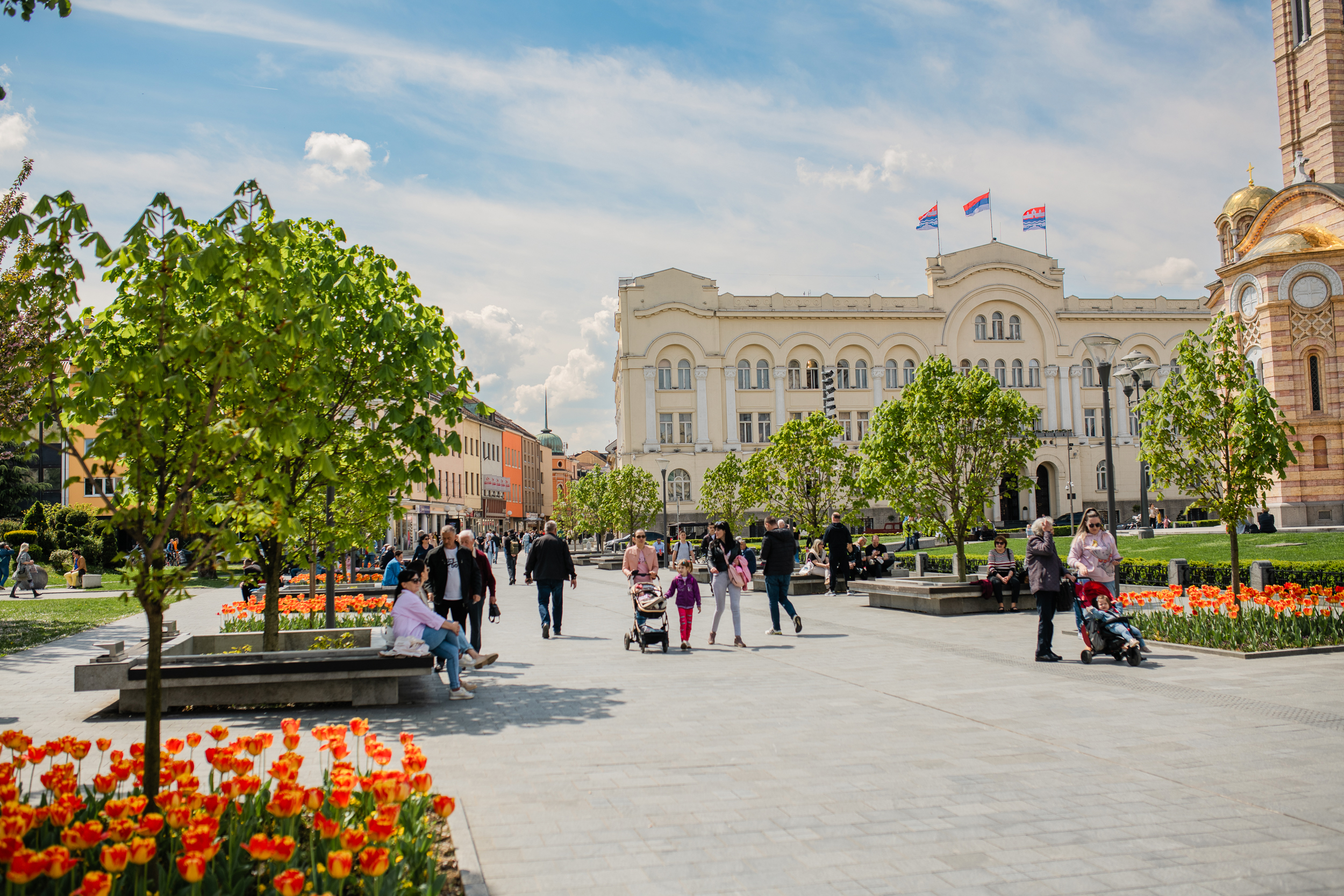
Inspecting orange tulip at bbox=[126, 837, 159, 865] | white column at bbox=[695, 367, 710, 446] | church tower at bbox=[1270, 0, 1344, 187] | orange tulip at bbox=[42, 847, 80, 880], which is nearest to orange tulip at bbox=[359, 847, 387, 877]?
→ orange tulip at bbox=[126, 837, 159, 865]

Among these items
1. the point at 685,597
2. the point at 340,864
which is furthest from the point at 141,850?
the point at 685,597

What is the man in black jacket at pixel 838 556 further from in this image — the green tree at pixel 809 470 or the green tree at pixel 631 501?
the green tree at pixel 631 501

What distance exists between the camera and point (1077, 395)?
72.0 m

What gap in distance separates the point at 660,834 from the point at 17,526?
147ft

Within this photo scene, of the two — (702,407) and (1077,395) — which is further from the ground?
(1077,395)

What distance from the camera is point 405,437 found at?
9859 mm

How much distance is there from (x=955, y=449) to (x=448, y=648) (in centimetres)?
1244

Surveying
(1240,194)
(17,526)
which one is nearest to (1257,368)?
(1240,194)

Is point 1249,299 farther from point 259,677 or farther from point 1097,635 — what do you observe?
point 259,677

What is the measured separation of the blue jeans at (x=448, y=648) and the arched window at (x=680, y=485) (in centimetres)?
5604

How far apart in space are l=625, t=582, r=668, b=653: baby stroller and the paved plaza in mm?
898

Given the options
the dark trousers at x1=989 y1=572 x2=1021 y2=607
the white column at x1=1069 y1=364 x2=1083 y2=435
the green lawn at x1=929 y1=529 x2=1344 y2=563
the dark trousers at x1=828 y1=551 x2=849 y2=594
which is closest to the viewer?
the dark trousers at x1=989 y1=572 x2=1021 y2=607

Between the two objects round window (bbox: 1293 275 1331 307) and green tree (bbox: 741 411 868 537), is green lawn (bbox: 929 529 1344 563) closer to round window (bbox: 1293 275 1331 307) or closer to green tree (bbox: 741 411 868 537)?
green tree (bbox: 741 411 868 537)

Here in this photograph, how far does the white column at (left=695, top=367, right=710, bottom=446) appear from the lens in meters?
66.8
